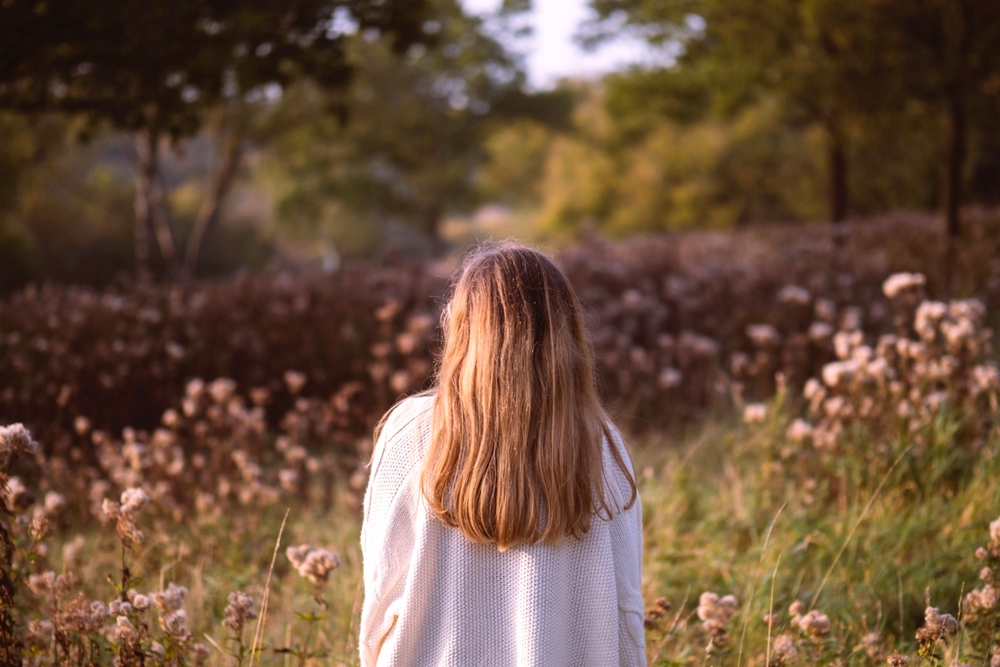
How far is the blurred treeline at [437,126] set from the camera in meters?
4.20

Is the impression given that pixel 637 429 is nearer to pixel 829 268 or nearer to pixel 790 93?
pixel 829 268

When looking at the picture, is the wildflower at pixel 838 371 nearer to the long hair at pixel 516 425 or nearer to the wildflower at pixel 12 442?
the long hair at pixel 516 425

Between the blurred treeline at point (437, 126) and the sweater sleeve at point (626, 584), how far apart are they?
1.11 m

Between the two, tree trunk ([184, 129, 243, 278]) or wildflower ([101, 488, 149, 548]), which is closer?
wildflower ([101, 488, 149, 548])

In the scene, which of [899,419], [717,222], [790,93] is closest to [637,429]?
[899,419]

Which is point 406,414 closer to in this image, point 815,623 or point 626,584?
point 626,584

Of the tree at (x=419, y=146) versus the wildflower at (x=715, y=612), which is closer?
the wildflower at (x=715, y=612)

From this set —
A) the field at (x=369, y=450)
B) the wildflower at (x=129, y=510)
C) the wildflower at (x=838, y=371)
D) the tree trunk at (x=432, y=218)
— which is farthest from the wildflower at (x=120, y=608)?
the tree trunk at (x=432, y=218)

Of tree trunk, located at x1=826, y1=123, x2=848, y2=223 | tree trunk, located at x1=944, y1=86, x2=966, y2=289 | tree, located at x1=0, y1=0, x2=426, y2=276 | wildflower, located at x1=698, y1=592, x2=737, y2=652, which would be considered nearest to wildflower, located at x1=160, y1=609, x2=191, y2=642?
wildflower, located at x1=698, y1=592, x2=737, y2=652

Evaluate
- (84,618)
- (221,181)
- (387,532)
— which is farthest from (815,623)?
(221,181)

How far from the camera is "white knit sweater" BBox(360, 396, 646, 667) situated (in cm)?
170

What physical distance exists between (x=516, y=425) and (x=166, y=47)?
10.1 feet

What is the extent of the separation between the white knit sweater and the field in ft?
1.26

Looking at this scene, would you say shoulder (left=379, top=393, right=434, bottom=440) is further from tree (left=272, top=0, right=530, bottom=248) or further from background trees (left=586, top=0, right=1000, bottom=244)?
tree (left=272, top=0, right=530, bottom=248)
